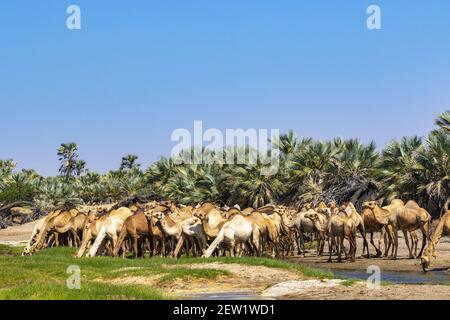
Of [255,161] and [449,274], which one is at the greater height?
[255,161]

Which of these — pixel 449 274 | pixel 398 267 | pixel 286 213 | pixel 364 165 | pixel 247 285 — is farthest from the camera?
pixel 364 165

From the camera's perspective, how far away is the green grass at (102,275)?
13.4 m

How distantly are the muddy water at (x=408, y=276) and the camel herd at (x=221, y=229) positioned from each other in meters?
0.95

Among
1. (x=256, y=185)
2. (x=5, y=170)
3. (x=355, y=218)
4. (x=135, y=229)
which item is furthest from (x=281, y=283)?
(x=5, y=170)

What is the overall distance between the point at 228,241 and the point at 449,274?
25.5ft

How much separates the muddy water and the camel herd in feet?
3.13

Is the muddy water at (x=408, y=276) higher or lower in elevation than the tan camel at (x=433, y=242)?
lower

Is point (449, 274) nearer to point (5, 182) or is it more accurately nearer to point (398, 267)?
point (398, 267)

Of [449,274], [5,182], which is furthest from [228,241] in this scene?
[5,182]

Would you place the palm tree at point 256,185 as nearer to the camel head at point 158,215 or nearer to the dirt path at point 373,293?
the camel head at point 158,215

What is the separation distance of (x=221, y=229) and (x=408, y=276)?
7003mm

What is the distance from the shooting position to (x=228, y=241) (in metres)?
24.7

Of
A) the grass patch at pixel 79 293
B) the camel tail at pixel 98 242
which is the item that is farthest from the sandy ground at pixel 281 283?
the camel tail at pixel 98 242

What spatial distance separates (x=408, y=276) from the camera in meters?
20.9
